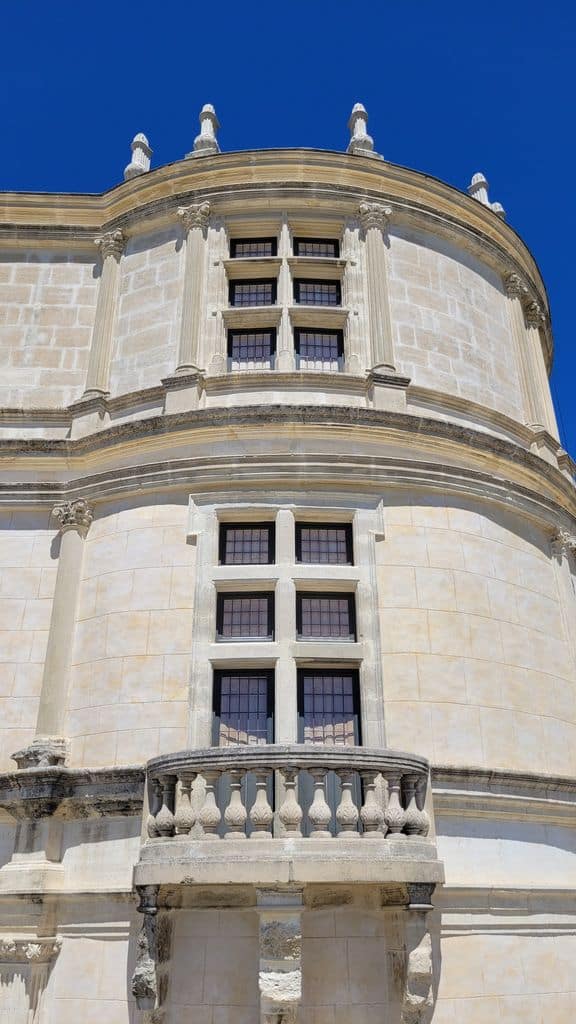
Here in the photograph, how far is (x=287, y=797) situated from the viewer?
10.8 m

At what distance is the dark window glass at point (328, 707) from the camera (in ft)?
43.3

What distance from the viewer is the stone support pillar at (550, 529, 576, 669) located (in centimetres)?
1567

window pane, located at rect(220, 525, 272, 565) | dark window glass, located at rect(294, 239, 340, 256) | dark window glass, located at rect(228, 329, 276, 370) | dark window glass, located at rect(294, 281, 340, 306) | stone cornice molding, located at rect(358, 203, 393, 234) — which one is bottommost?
window pane, located at rect(220, 525, 272, 565)

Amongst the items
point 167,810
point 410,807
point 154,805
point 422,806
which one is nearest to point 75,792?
point 154,805

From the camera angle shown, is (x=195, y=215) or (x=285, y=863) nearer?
(x=285, y=863)

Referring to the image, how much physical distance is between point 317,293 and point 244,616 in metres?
7.34

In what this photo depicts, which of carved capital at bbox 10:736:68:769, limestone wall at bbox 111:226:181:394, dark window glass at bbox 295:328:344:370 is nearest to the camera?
carved capital at bbox 10:736:68:769

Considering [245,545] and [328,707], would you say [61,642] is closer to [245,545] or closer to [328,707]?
[245,545]

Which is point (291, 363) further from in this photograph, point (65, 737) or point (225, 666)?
point (65, 737)

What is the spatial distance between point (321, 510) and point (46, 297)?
833 cm

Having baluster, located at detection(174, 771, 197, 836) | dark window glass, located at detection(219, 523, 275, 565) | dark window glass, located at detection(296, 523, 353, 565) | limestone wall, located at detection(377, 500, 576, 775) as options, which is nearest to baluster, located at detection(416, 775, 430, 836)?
limestone wall, located at detection(377, 500, 576, 775)

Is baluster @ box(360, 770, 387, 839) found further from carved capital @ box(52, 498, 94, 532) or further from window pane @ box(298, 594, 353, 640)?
carved capital @ box(52, 498, 94, 532)

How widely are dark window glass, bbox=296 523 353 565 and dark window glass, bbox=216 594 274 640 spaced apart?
1.03m

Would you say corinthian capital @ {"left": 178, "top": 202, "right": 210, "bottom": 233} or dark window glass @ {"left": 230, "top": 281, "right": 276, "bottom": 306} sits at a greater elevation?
corinthian capital @ {"left": 178, "top": 202, "right": 210, "bottom": 233}
